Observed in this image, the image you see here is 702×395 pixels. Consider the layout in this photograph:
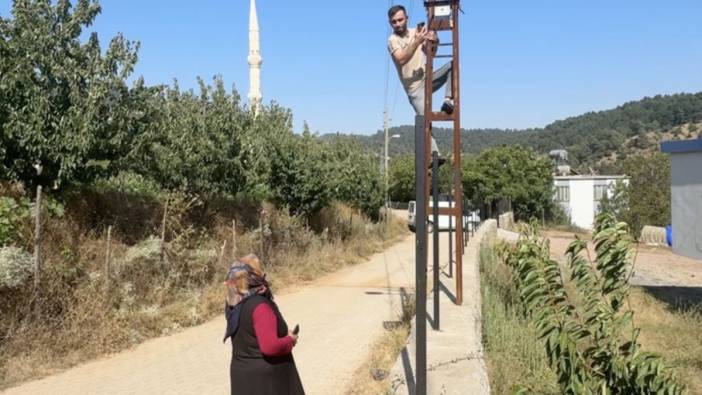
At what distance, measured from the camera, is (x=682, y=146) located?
35.6 ft

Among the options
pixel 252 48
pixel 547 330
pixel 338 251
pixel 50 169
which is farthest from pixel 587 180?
pixel 547 330

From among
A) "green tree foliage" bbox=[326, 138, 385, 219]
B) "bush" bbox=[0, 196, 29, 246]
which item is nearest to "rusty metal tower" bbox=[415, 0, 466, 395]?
"bush" bbox=[0, 196, 29, 246]

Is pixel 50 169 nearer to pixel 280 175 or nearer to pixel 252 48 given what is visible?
pixel 280 175

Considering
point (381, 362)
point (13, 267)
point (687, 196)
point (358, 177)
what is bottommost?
point (381, 362)

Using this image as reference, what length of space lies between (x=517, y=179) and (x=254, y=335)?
48.0 metres

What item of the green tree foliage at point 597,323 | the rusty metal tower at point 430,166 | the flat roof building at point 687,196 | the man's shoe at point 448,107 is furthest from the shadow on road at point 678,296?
the green tree foliage at point 597,323

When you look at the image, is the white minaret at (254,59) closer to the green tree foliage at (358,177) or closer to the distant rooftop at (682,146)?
the green tree foliage at (358,177)

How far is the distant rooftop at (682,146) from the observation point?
10.6m

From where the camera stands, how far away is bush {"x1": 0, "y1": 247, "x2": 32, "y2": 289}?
25.0 feet

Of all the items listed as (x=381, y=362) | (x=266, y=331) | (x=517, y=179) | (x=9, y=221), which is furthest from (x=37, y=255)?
(x=517, y=179)

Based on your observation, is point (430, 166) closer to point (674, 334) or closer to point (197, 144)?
point (674, 334)

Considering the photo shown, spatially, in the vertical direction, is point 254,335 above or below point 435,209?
below

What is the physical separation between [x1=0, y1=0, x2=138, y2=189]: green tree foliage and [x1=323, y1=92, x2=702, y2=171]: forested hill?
7361 centimetres

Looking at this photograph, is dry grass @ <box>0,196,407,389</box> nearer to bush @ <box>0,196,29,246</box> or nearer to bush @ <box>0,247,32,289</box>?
bush @ <box>0,247,32,289</box>
